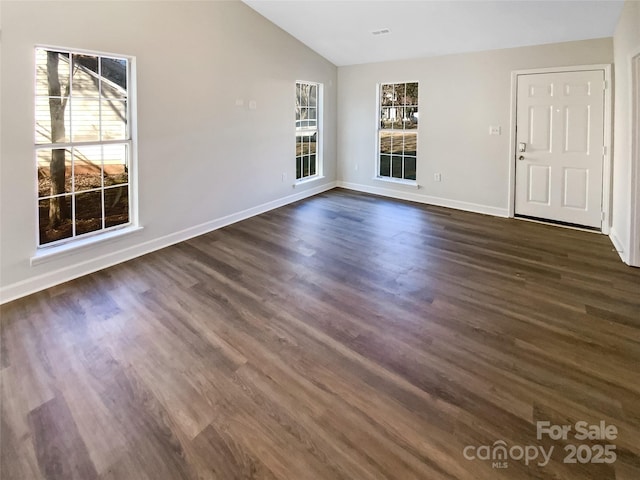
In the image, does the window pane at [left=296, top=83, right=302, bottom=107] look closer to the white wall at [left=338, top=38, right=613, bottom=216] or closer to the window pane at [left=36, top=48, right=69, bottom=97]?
the white wall at [left=338, top=38, right=613, bottom=216]

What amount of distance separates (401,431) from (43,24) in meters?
4.04

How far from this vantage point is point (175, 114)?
427 centimetres

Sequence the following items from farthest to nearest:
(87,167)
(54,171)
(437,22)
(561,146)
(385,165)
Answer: (385,165), (561,146), (437,22), (87,167), (54,171)

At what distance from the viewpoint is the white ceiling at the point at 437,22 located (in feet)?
13.2

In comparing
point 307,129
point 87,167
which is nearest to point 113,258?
point 87,167

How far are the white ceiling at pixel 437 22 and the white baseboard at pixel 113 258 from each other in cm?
268

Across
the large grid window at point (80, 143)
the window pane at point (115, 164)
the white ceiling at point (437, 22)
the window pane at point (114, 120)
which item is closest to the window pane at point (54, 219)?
the large grid window at point (80, 143)

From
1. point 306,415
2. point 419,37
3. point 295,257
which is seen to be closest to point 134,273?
point 295,257

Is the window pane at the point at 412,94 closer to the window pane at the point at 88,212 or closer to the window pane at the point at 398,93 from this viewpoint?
the window pane at the point at 398,93

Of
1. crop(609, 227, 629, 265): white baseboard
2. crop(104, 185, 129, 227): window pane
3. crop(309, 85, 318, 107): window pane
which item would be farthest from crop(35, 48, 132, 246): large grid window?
crop(609, 227, 629, 265): white baseboard

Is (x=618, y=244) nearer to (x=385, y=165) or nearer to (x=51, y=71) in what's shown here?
(x=385, y=165)

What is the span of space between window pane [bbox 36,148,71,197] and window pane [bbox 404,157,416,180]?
5.05m

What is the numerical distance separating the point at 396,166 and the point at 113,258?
4.86 metres

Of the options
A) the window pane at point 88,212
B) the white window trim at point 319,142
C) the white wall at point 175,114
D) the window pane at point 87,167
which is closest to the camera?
the white wall at point 175,114
